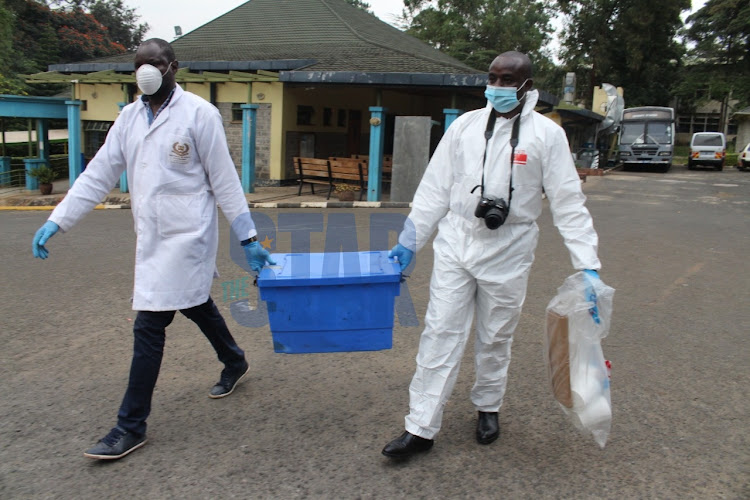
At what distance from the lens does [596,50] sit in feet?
135

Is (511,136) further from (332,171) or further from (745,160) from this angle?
(745,160)

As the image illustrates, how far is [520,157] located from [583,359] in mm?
954

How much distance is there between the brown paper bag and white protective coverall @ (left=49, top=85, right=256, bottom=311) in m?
1.54

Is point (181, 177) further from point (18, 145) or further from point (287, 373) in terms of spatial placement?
point (18, 145)

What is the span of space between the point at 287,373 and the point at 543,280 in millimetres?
3492

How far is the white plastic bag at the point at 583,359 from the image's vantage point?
2705 millimetres

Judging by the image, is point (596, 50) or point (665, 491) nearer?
point (665, 491)

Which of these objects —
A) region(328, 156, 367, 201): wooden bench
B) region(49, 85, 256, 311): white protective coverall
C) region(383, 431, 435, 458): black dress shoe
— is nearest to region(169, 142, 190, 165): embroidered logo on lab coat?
region(49, 85, 256, 311): white protective coverall

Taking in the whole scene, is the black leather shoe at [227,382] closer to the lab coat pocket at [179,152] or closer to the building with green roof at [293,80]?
the lab coat pocket at [179,152]

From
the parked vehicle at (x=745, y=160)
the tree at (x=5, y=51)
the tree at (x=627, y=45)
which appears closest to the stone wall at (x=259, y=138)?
the tree at (x=5, y=51)

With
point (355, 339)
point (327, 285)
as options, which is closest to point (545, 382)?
point (355, 339)

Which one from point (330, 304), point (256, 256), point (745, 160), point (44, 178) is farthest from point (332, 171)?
point (745, 160)

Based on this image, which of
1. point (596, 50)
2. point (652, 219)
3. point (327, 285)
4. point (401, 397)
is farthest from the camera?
point (596, 50)

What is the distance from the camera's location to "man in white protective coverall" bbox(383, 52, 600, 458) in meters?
2.79
